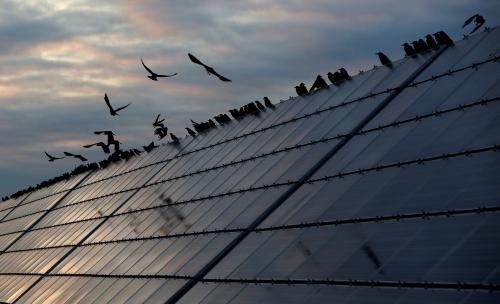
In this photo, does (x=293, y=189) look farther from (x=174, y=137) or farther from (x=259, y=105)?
(x=174, y=137)

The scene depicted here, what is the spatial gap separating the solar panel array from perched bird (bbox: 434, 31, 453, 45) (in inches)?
26.0

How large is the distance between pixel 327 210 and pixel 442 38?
34.1 ft

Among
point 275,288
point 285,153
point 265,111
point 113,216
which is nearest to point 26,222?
point 113,216

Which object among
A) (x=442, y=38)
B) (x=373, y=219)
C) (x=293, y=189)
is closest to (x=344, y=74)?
(x=442, y=38)

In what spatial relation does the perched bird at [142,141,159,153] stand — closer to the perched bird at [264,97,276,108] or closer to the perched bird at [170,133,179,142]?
the perched bird at [170,133,179,142]

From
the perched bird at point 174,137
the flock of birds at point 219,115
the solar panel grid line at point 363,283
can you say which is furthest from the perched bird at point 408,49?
the perched bird at point 174,137

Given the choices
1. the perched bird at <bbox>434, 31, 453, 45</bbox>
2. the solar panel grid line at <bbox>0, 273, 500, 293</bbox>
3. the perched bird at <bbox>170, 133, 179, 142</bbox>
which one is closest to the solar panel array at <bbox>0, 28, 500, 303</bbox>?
the solar panel grid line at <bbox>0, 273, 500, 293</bbox>

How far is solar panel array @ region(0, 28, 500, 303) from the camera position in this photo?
13.9 metres

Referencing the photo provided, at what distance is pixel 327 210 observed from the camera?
61.2ft

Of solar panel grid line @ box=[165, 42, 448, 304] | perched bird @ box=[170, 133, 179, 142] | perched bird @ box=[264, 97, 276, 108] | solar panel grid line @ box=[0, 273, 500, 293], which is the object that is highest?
perched bird @ box=[170, 133, 179, 142]

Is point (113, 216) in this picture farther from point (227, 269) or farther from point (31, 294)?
point (227, 269)

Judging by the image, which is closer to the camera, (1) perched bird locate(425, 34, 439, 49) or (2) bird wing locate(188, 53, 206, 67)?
(1) perched bird locate(425, 34, 439, 49)

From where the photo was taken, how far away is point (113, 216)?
117ft

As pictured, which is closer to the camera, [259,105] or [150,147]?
[259,105]
